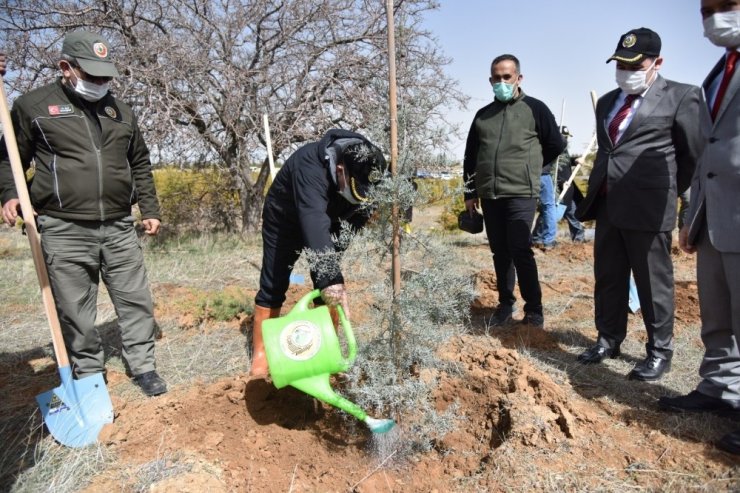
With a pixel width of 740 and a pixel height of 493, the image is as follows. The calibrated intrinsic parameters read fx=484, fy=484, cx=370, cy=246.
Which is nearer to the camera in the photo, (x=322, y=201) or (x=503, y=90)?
(x=322, y=201)

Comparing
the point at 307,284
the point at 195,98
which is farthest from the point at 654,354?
the point at 195,98

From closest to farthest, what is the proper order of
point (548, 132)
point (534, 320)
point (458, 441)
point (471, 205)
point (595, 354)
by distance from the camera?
point (458, 441), point (595, 354), point (548, 132), point (534, 320), point (471, 205)

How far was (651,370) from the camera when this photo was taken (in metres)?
2.85

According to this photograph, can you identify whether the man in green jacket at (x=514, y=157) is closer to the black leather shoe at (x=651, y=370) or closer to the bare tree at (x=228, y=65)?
the black leather shoe at (x=651, y=370)

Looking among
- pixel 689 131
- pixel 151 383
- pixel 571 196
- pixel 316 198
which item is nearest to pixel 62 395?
pixel 151 383

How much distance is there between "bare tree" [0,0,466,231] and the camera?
252 inches

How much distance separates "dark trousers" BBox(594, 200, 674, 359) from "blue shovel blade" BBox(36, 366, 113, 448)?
2.96 meters

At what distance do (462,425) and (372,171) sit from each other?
129cm

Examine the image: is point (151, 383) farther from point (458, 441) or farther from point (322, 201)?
point (458, 441)

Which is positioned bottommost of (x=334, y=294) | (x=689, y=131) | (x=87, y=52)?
(x=334, y=294)

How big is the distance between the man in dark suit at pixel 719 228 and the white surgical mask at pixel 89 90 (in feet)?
9.96

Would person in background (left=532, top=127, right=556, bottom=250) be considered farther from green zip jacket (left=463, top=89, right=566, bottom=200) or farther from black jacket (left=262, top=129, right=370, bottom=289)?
black jacket (left=262, top=129, right=370, bottom=289)

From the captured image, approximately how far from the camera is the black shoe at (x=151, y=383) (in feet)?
9.61

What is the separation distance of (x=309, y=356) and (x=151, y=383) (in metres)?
1.37
